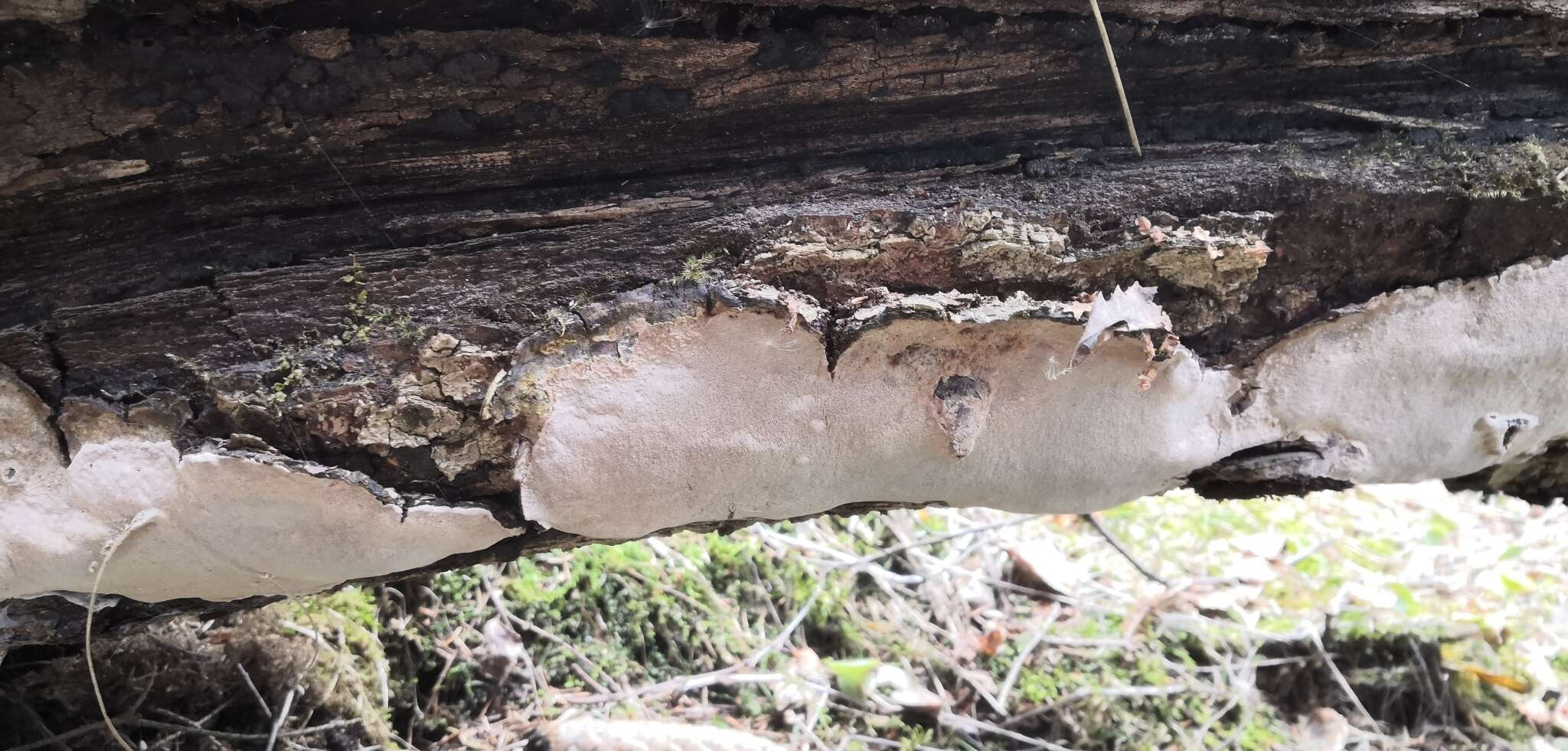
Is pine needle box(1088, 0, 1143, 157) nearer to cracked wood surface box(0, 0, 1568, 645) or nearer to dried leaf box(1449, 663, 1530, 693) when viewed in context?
cracked wood surface box(0, 0, 1568, 645)

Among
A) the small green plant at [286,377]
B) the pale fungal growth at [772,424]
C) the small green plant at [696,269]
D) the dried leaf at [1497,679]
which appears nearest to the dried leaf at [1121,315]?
the pale fungal growth at [772,424]

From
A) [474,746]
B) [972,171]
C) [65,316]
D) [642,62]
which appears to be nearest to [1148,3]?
[972,171]

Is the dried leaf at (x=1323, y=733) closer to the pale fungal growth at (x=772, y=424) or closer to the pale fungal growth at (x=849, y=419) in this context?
the pale fungal growth at (x=772, y=424)

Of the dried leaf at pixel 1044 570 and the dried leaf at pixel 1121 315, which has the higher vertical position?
the dried leaf at pixel 1121 315

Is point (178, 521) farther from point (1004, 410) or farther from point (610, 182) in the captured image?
point (1004, 410)

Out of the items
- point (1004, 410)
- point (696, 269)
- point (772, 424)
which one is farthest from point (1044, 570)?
point (696, 269)

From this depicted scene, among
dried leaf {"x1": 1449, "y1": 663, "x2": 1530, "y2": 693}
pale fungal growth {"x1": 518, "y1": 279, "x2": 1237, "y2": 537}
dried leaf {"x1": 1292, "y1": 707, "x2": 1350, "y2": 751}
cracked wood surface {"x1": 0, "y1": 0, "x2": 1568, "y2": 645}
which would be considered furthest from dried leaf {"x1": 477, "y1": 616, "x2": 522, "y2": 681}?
dried leaf {"x1": 1449, "y1": 663, "x2": 1530, "y2": 693}
